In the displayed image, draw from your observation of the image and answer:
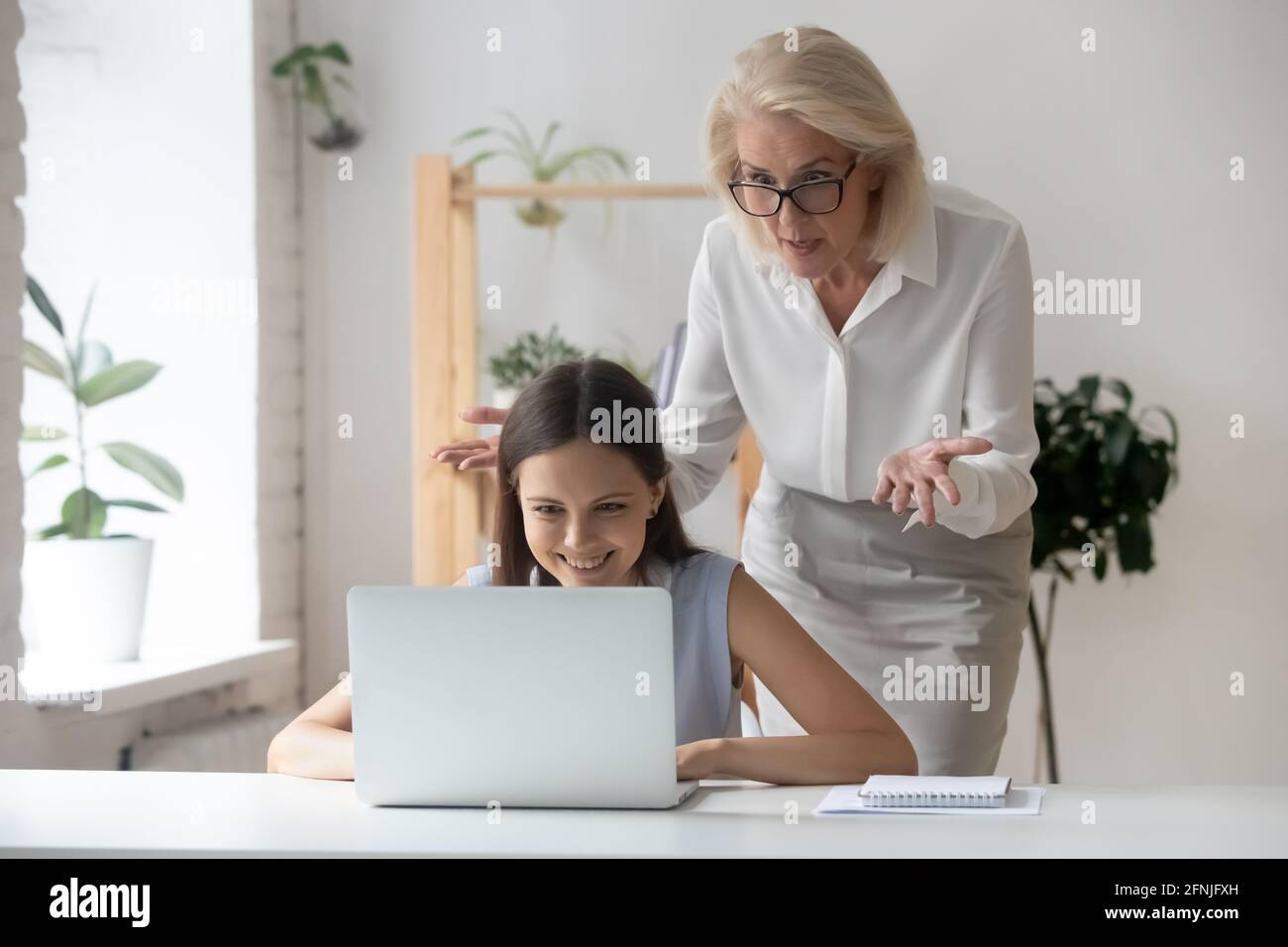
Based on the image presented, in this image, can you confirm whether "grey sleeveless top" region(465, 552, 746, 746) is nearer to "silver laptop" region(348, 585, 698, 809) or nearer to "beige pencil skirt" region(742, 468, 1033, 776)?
"beige pencil skirt" region(742, 468, 1033, 776)

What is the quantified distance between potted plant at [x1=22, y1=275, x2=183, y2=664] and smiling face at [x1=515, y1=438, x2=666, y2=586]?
4.12ft

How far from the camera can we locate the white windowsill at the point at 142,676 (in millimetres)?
2330

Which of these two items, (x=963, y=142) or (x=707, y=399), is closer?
(x=707, y=399)

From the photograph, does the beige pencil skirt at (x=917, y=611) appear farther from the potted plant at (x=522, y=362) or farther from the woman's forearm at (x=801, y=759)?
the potted plant at (x=522, y=362)

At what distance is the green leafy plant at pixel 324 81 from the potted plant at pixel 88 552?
100 centimetres

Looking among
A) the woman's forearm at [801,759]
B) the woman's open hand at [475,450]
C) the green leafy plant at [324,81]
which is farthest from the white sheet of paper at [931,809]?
the green leafy plant at [324,81]

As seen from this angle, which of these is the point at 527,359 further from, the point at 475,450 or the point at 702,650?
the point at 702,650

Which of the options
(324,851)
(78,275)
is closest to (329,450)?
(78,275)

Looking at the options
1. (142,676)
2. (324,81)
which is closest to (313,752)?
(142,676)

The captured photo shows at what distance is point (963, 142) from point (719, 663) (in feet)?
6.89

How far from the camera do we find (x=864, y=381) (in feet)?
6.01
